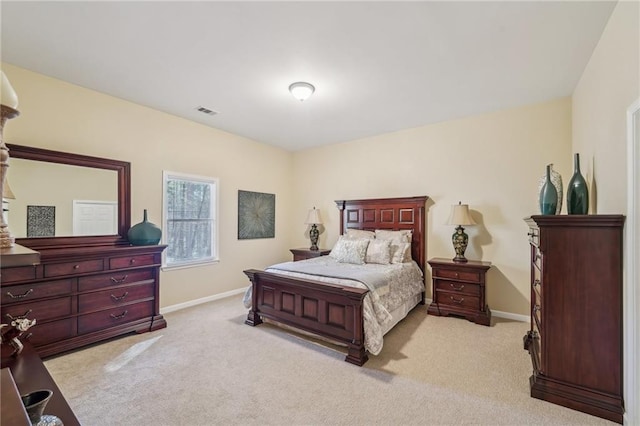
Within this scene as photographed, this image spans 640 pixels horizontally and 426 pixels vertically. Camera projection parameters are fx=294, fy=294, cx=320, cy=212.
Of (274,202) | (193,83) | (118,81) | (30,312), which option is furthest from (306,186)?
(30,312)

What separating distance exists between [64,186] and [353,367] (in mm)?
3512

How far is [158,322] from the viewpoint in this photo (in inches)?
135

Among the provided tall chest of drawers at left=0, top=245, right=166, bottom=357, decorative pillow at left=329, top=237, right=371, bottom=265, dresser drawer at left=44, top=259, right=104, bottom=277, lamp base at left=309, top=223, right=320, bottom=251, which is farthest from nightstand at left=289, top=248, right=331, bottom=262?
dresser drawer at left=44, top=259, right=104, bottom=277

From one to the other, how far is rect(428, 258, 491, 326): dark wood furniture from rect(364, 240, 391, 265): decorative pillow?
592mm

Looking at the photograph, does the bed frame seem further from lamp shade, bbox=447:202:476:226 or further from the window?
the window

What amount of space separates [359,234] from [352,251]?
2.35 ft

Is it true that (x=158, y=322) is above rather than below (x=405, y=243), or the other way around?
below

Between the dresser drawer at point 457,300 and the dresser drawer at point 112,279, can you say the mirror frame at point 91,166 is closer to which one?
the dresser drawer at point 112,279

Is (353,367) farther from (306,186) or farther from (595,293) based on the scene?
(306,186)

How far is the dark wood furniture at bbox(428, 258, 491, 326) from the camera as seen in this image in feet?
11.9

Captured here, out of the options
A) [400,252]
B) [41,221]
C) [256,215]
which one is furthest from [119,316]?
[400,252]

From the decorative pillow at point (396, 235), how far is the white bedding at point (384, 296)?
1.21 ft

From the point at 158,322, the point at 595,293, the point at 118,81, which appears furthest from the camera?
the point at 158,322

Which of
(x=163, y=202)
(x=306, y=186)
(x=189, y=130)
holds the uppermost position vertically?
(x=189, y=130)
